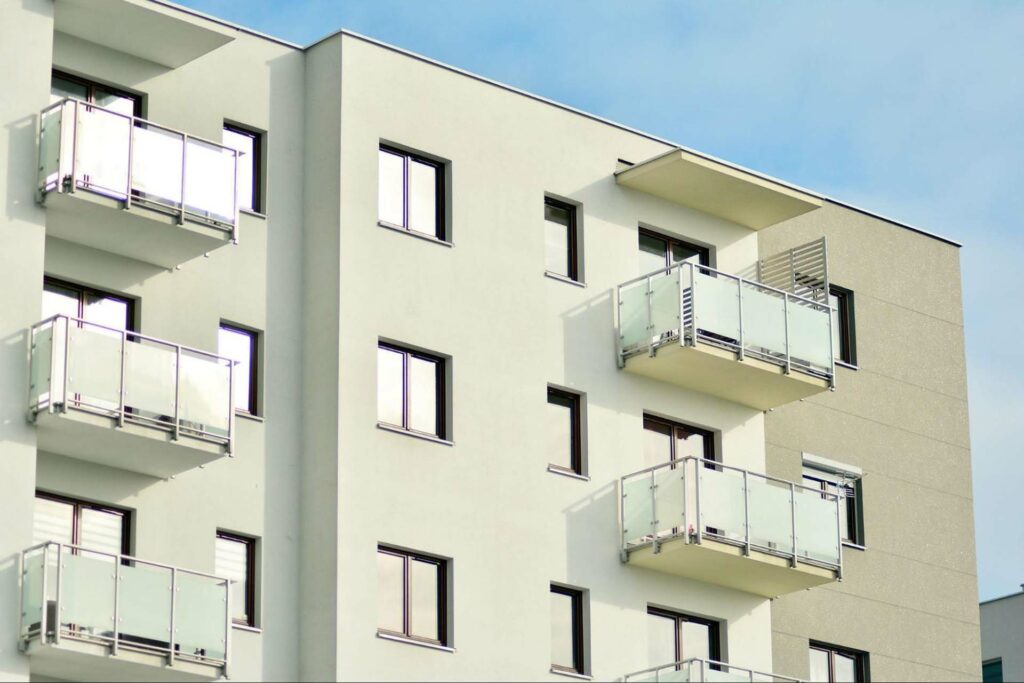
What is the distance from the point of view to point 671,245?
35844 mm

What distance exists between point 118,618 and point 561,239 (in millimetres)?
10234

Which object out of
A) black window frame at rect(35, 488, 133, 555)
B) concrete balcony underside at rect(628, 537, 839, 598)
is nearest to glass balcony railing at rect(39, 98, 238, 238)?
black window frame at rect(35, 488, 133, 555)

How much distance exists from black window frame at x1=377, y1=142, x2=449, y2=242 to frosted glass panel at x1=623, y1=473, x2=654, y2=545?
4426 mm

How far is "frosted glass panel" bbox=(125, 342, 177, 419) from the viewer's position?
28.0 m

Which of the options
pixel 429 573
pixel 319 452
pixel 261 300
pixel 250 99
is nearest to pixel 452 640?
pixel 429 573

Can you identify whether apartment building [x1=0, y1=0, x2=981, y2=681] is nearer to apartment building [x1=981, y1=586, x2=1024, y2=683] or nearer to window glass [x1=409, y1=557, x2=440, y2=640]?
window glass [x1=409, y1=557, x2=440, y2=640]

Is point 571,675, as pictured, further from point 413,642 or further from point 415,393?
point 415,393

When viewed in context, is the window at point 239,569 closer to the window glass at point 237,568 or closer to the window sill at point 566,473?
the window glass at point 237,568

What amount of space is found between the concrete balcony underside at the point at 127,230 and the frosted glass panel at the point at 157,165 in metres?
0.29

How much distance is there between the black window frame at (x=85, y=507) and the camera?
28328 millimetres

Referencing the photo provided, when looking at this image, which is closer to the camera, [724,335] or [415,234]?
[415,234]

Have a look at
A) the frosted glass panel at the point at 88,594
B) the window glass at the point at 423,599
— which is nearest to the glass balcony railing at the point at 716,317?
the window glass at the point at 423,599

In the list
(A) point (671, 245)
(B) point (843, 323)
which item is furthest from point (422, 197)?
(B) point (843, 323)

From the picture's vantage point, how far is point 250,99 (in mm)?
31656
